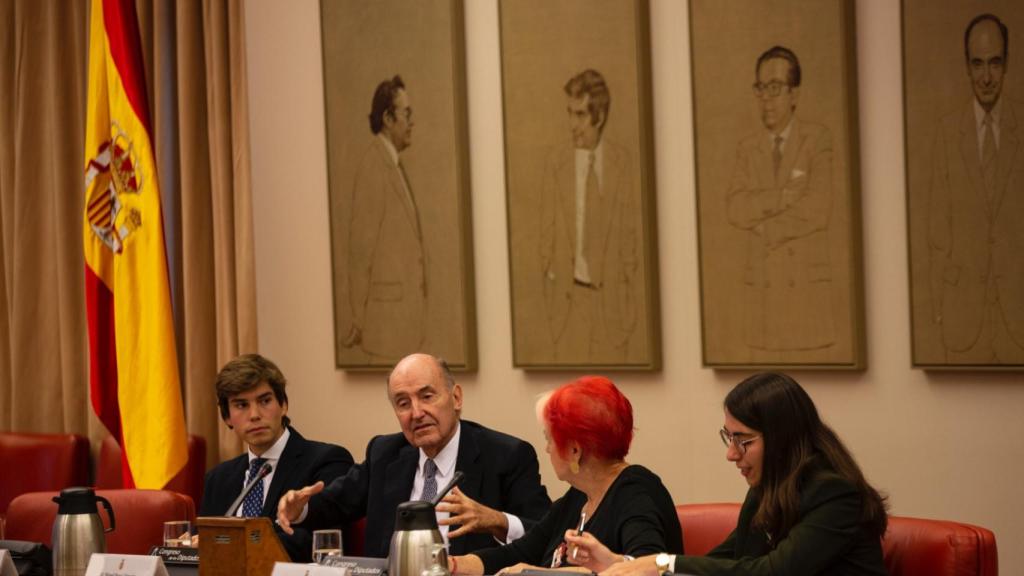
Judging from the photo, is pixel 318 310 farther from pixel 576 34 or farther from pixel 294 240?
pixel 576 34

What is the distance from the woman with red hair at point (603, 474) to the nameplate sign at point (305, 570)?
0.51 m

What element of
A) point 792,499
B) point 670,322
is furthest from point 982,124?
point 792,499

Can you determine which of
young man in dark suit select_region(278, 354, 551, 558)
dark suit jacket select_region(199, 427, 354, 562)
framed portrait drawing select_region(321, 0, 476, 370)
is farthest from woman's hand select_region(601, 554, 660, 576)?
framed portrait drawing select_region(321, 0, 476, 370)

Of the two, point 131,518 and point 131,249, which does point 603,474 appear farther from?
point 131,249

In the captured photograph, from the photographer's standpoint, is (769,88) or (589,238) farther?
(589,238)

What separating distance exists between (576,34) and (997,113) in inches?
63.5

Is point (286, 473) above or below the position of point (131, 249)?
below

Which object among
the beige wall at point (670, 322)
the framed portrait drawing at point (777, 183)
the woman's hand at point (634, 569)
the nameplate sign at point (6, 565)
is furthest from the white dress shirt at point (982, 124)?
the nameplate sign at point (6, 565)

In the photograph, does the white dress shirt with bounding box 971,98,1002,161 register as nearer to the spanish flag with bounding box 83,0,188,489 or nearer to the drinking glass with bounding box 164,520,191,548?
the drinking glass with bounding box 164,520,191,548

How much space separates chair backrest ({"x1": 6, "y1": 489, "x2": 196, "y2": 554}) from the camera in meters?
4.51

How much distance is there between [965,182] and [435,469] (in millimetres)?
1874

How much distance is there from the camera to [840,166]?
4.28m

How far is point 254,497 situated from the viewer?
4.56m

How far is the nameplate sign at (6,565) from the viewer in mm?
3490
